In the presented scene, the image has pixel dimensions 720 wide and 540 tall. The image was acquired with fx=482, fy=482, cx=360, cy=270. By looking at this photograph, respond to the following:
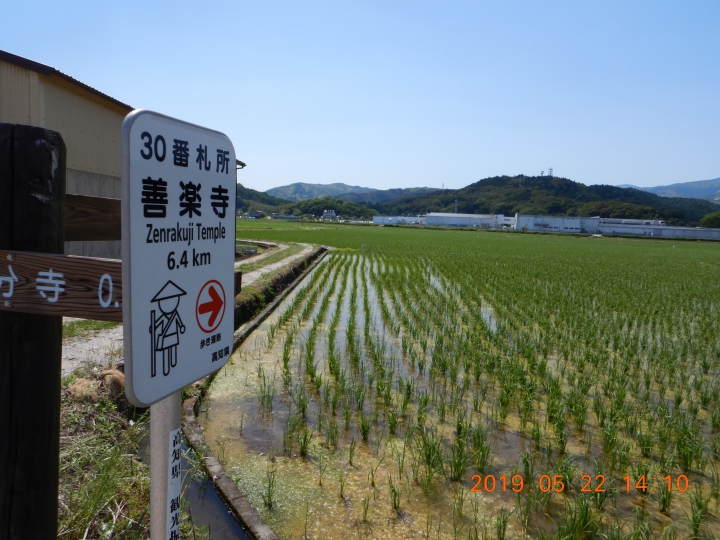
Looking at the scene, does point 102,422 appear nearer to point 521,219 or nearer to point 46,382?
point 46,382

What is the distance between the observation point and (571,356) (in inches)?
274

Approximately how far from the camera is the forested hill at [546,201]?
107562mm

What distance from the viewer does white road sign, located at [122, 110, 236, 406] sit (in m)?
1.06

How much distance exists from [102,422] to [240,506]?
1.40 m

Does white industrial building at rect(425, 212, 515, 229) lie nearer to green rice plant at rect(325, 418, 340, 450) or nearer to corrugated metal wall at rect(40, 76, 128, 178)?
corrugated metal wall at rect(40, 76, 128, 178)

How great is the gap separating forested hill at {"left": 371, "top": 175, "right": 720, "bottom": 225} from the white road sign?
113122mm

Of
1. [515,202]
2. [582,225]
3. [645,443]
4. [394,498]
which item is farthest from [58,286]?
[515,202]

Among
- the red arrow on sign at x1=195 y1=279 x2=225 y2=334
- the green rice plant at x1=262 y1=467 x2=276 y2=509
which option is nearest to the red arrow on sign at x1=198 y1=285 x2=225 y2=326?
the red arrow on sign at x1=195 y1=279 x2=225 y2=334

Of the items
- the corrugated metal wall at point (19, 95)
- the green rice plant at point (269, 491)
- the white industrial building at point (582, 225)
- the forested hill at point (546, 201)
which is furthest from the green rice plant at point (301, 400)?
the forested hill at point (546, 201)

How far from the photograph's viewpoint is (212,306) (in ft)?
4.45

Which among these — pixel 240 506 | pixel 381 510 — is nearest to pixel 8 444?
pixel 240 506

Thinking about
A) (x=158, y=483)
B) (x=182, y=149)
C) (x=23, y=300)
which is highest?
(x=182, y=149)
